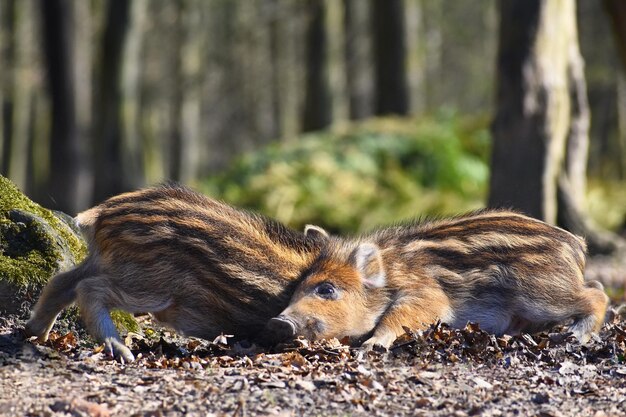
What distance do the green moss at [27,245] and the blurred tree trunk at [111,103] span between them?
1041 cm

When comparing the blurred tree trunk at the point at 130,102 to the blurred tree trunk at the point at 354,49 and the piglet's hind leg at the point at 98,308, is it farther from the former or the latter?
the piglet's hind leg at the point at 98,308

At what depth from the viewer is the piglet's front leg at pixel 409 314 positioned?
5750mm

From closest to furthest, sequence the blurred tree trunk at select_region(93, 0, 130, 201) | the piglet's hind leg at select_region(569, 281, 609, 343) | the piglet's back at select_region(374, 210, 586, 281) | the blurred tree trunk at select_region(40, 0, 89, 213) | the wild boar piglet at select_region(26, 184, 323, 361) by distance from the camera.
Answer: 1. the wild boar piglet at select_region(26, 184, 323, 361)
2. the piglet's hind leg at select_region(569, 281, 609, 343)
3. the piglet's back at select_region(374, 210, 586, 281)
4. the blurred tree trunk at select_region(40, 0, 89, 213)
5. the blurred tree trunk at select_region(93, 0, 130, 201)

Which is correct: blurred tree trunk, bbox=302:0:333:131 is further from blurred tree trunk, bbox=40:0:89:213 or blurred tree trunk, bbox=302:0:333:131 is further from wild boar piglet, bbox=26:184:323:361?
wild boar piglet, bbox=26:184:323:361

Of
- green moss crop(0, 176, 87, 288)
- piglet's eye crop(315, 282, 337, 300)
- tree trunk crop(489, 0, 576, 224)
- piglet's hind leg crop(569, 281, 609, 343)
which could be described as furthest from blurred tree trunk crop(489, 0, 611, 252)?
green moss crop(0, 176, 87, 288)

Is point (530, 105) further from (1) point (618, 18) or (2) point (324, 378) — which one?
(2) point (324, 378)

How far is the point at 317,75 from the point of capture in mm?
22906

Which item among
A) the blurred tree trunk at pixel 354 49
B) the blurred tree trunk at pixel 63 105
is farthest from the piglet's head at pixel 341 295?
the blurred tree trunk at pixel 354 49

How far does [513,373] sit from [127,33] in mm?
12602

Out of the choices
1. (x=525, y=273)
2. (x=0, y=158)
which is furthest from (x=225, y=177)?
(x=0, y=158)

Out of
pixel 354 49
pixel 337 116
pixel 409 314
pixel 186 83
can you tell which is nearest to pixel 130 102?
pixel 337 116

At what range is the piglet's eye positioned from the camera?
5.90 metres

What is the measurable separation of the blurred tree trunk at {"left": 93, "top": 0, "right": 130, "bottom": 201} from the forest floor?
34.9 feet

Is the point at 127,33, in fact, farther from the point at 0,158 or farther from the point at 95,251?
the point at 0,158
